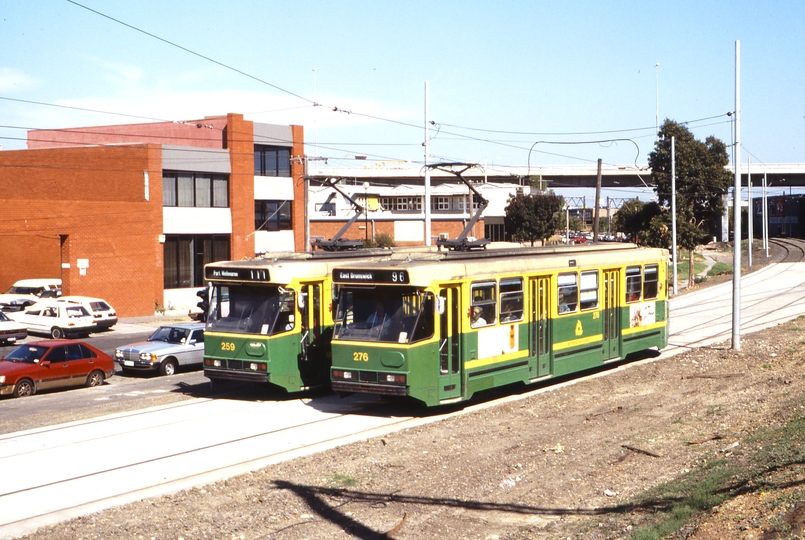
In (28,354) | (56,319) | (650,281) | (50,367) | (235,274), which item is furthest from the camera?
(56,319)

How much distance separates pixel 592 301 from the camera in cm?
2016

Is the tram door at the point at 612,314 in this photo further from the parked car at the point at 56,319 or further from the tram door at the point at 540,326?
the parked car at the point at 56,319

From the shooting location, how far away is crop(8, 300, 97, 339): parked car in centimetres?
3550

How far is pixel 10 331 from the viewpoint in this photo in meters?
32.2

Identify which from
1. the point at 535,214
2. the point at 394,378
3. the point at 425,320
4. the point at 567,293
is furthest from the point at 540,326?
the point at 535,214

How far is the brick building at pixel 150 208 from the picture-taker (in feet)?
137

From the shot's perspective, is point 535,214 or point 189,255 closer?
point 189,255

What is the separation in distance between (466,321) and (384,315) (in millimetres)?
1509

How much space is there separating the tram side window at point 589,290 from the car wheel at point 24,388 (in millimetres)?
12892

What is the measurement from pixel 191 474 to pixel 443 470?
3441 millimetres

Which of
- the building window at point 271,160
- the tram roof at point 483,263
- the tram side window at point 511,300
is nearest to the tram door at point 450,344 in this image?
the tram roof at point 483,263

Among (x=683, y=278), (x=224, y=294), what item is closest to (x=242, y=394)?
(x=224, y=294)

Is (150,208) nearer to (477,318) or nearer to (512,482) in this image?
(477,318)

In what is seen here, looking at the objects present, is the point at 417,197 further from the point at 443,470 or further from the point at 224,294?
the point at 443,470
